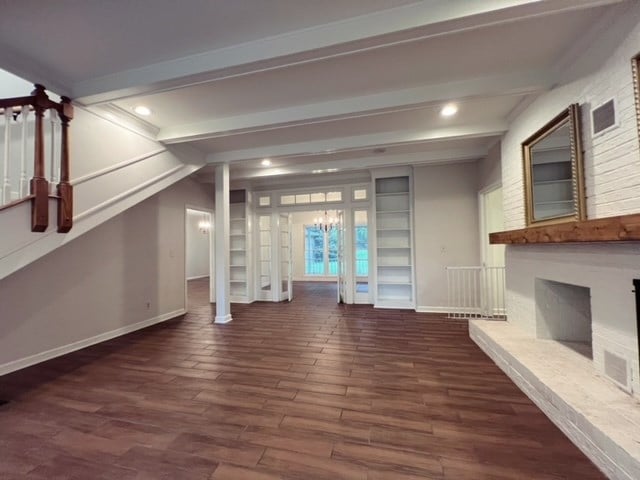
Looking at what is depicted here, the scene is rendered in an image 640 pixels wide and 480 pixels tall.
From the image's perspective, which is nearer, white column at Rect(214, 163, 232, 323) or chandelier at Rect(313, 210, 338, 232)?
white column at Rect(214, 163, 232, 323)

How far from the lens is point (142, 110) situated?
315 cm

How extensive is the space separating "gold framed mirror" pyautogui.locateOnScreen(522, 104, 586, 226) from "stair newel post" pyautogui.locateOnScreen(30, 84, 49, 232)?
439cm

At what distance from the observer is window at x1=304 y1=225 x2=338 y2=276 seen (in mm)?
10477

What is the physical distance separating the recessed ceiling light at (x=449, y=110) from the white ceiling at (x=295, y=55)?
3.2 inches

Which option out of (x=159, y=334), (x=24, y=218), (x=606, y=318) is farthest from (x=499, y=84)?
(x=159, y=334)

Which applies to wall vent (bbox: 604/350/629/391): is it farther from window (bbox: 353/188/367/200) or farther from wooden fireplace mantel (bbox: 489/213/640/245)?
window (bbox: 353/188/367/200)

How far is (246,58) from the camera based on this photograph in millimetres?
2129

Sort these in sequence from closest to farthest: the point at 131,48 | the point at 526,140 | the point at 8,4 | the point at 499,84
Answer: the point at 8,4, the point at 131,48, the point at 499,84, the point at 526,140

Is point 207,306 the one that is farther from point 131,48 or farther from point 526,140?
point 526,140

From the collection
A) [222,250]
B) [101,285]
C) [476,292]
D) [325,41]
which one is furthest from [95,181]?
[476,292]

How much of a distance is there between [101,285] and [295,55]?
4.00 m

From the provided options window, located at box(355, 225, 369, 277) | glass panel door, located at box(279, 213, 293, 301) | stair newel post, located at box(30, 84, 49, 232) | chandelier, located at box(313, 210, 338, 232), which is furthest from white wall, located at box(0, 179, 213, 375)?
chandelier, located at box(313, 210, 338, 232)

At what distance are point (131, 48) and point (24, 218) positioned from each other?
5.33 ft

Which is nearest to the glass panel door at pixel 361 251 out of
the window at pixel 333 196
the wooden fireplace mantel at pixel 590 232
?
the window at pixel 333 196
